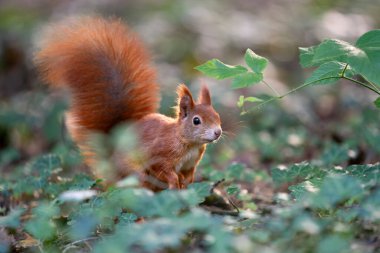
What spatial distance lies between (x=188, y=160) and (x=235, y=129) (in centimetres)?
39

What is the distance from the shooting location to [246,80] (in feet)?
8.12

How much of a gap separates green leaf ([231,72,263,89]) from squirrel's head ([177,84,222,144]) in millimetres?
467

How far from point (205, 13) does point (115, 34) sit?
5369 millimetres

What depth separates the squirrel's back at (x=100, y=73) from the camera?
3.38m

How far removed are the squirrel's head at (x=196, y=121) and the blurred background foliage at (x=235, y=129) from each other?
22 cm

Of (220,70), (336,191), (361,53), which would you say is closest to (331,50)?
(361,53)

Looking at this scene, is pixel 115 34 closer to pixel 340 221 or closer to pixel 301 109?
pixel 340 221

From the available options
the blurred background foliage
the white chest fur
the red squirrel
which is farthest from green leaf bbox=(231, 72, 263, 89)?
the red squirrel

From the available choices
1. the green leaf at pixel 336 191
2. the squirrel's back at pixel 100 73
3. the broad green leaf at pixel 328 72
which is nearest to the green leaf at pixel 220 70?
the broad green leaf at pixel 328 72

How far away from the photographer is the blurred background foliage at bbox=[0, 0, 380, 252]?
6.46ft

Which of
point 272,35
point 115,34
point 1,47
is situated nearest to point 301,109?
point 272,35

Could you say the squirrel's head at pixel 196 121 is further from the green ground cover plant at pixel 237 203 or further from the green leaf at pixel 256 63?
the green leaf at pixel 256 63

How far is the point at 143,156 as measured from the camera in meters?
3.03

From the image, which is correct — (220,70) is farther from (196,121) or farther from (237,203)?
(237,203)
